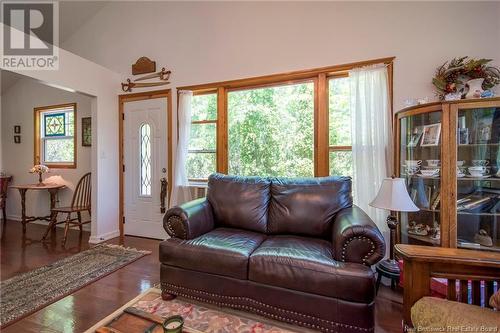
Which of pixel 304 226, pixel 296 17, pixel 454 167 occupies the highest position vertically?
pixel 296 17

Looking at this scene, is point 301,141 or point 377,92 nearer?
point 377,92

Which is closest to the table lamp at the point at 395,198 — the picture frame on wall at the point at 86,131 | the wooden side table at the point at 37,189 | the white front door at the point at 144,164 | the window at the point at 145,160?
the white front door at the point at 144,164

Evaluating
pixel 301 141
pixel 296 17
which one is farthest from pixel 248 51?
pixel 301 141

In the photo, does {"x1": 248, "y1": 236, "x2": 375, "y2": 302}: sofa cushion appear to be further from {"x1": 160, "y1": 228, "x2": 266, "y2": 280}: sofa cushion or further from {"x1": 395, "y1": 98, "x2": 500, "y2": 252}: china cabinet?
{"x1": 395, "y1": 98, "x2": 500, "y2": 252}: china cabinet

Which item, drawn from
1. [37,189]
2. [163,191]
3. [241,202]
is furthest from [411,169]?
[37,189]

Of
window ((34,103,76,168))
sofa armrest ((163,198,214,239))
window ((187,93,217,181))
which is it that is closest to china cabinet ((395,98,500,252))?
sofa armrest ((163,198,214,239))

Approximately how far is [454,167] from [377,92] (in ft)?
3.21

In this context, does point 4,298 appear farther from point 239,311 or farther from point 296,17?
point 296,17

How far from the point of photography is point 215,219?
240 cm

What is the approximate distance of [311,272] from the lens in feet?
5.07

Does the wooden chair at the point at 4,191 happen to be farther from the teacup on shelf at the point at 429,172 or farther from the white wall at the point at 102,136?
the teacup on shelf at the point at 429,172

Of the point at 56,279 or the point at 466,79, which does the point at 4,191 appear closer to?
the point at 56,279

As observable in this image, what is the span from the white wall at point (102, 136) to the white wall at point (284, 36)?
1.39ft

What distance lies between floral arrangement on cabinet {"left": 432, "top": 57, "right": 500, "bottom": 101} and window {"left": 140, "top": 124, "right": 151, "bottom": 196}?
3.57m
